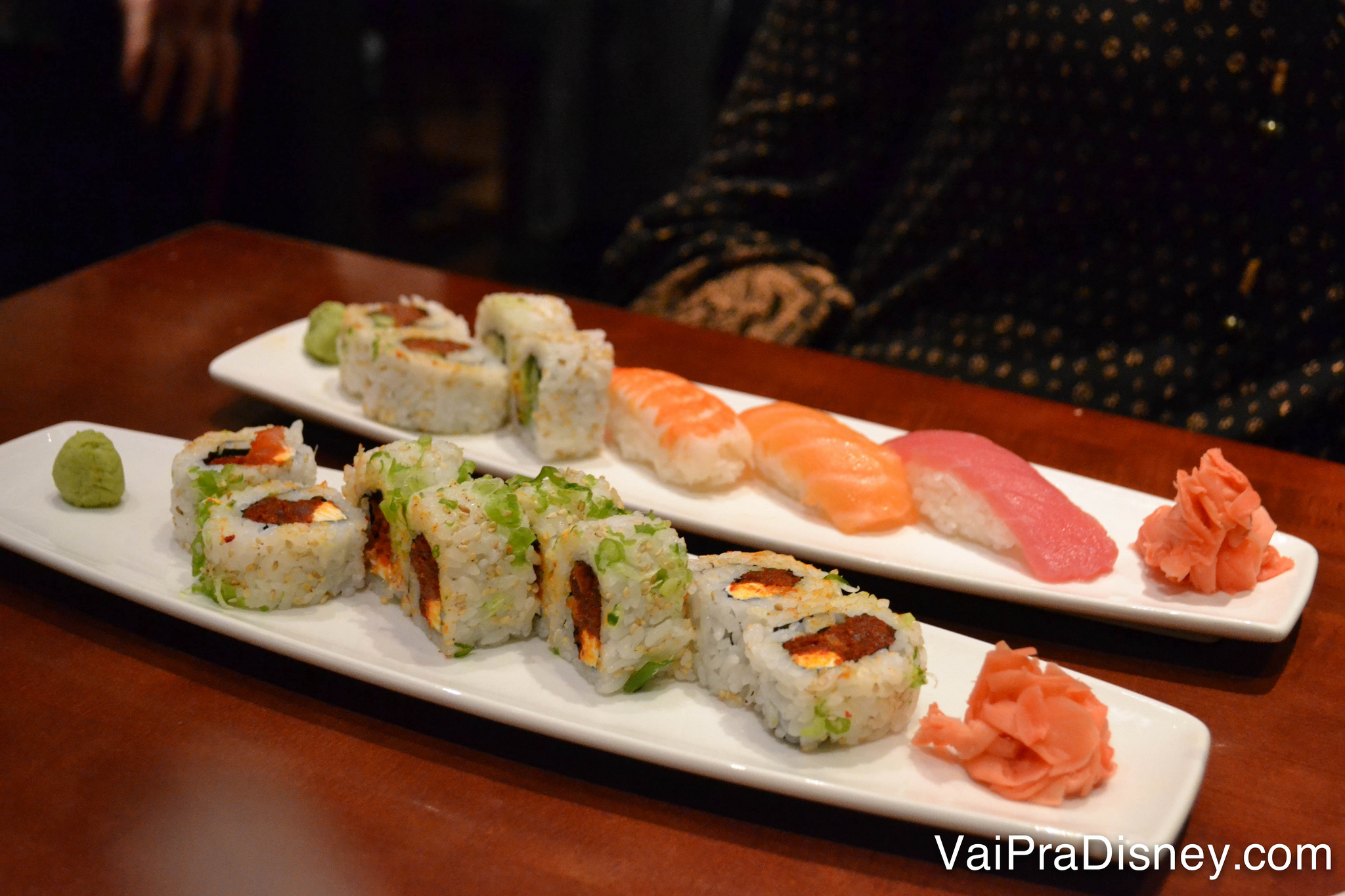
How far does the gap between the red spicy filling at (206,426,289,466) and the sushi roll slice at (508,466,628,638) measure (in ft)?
1.27

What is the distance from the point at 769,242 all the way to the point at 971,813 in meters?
1.90

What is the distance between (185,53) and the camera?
147 inches

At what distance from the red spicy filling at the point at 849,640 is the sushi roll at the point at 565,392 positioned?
730 millimetres

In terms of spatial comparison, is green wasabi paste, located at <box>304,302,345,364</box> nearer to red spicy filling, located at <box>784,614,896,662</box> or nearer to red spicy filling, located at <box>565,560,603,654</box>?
red spicy filling, located at <box>565,560,603,654</box>

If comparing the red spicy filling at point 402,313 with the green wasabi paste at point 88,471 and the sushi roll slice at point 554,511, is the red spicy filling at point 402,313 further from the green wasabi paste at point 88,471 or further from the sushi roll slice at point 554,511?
the sushi roll slice at point 554,511

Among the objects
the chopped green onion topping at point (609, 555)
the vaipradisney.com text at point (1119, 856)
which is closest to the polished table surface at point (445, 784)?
the vaipradisney.com text at point (1119, 856)

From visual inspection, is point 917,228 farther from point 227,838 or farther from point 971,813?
point 227,838

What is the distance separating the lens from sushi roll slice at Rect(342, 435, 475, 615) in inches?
57.7

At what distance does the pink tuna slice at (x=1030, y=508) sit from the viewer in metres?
1.65

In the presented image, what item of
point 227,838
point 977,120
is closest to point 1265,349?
point 977,120

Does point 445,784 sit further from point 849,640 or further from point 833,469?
point 833,469

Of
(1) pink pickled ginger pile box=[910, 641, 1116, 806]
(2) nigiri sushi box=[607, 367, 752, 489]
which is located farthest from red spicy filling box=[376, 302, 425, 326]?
(1) pink pickled ginger pile box=[910, 641, 1116, 806]

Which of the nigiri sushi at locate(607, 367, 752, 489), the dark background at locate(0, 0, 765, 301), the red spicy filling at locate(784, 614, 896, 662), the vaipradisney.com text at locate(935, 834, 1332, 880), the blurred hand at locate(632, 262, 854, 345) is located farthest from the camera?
the dark background at locate(0, 0, 765, 301)

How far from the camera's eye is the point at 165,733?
131 cm
